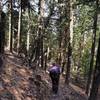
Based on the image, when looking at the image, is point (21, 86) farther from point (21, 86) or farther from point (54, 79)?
point (54, 79)

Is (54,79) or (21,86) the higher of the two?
(54,79)

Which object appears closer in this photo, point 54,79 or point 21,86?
point 21,86

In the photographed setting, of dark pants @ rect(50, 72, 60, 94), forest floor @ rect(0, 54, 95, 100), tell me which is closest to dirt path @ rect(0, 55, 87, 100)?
forest floor @ rect(0, 54, 95, 100)

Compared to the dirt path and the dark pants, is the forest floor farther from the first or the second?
the dark pants

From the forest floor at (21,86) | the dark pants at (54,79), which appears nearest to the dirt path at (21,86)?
the forest floor at (21,86)

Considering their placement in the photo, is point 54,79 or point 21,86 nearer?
point 21,86

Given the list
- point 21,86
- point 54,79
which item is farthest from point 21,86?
point 54,79

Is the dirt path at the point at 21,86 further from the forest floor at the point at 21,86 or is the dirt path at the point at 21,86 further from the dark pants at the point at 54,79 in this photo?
the dark pants at the point at 54,79

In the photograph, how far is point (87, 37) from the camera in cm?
5150

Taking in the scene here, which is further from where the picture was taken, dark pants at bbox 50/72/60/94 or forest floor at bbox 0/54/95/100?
dark pants at bbox 50/72/60/94

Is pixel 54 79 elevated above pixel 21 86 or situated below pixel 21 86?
above

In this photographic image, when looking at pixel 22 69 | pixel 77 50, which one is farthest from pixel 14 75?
pixel 77 50

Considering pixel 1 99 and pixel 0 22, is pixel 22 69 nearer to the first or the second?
pixel 0 22

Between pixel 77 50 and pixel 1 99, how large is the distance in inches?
1352
